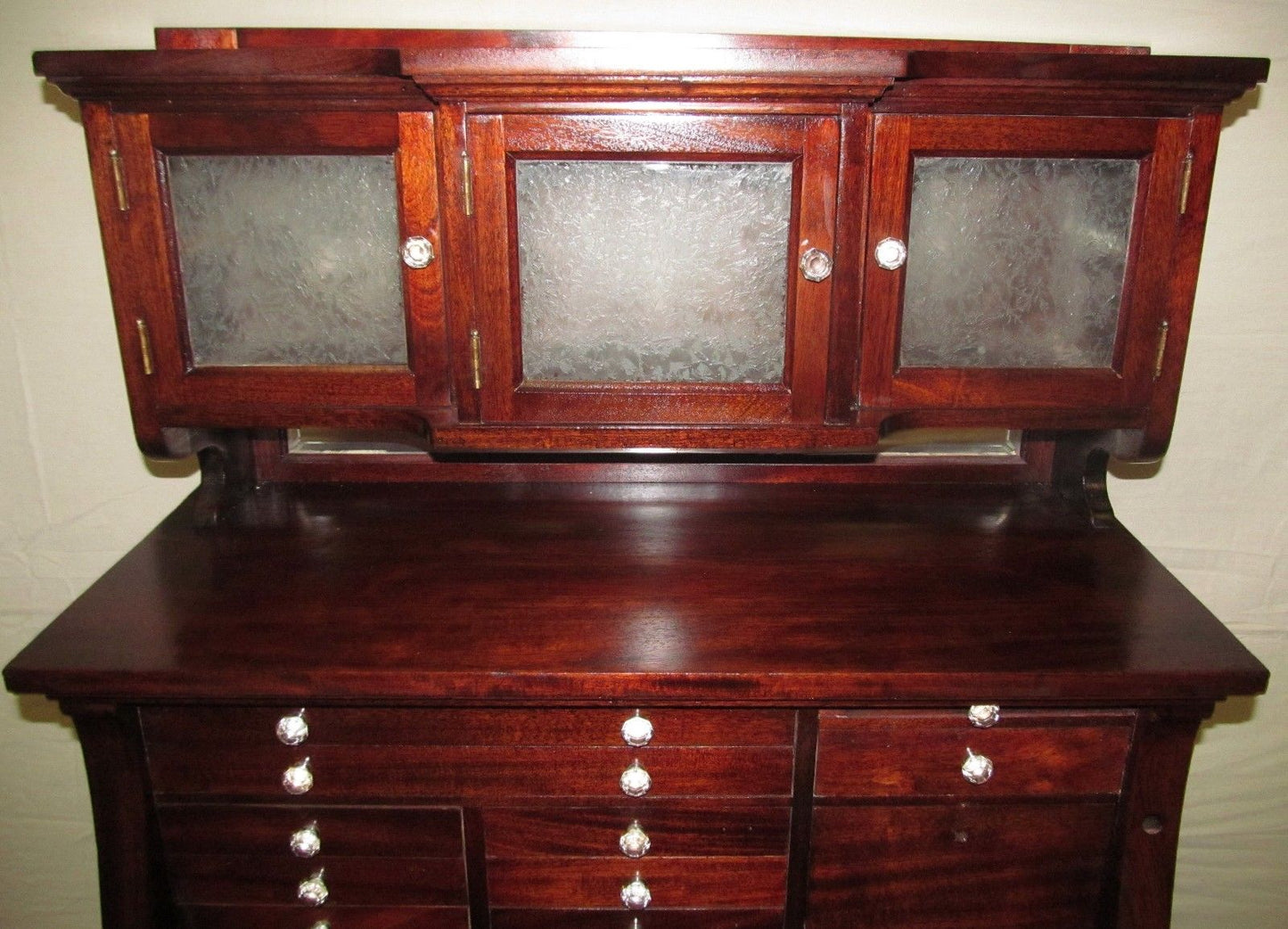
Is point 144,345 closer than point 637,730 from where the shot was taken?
No

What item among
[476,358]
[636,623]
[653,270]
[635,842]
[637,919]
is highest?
[653,270]

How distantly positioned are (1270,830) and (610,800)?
5.12 feet

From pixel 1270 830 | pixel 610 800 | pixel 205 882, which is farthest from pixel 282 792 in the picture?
pixel 1270 830

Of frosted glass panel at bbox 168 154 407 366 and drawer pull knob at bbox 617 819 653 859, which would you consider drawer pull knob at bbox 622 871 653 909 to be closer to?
drawer pull knob at bbox 617 819 653 859

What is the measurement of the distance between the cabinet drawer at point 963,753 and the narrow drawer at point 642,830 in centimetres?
10

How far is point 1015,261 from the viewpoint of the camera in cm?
128

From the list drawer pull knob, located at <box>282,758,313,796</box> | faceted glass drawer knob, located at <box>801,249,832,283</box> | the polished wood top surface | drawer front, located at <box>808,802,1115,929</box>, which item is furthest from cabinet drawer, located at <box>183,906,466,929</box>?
faceted glass drawer knob, located at <box>801,249,832,283</box>

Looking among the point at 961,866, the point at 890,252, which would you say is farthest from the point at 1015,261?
the point at 961,866

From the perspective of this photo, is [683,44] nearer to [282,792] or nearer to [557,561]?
[557,561]

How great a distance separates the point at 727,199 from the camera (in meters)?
1.23

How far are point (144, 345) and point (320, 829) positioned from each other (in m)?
0.70

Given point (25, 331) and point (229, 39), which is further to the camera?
point (25, 331)

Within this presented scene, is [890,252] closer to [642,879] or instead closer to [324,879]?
[642,879]

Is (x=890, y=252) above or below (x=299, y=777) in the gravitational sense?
above
